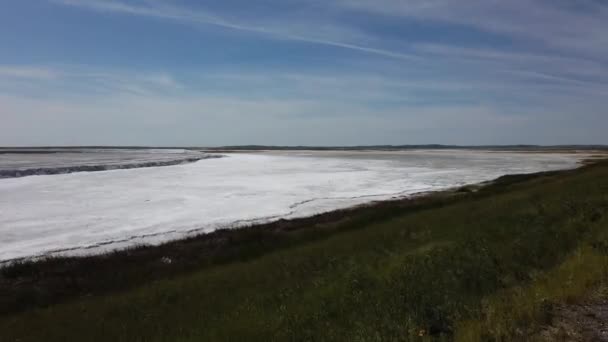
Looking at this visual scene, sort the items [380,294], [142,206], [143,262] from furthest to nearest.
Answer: [142,206]
[143,262]
[380,294]

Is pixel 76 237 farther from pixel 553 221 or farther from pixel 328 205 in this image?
pixel 553 221

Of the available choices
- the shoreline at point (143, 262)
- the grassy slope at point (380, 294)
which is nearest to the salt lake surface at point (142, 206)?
the shoreline at point (143, 262)

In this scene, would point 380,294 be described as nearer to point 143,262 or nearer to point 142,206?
point 143,262

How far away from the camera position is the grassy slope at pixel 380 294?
259 inches

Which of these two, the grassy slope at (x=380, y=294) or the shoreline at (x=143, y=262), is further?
the shoreline at (x=143, y=262)

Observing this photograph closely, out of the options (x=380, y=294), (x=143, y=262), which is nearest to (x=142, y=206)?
(x=143, y=262)

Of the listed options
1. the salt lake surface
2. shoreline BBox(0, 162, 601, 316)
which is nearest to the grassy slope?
shoreline BBox(0, 162, 601, 316)

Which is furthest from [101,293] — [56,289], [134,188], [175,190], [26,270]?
[134,188]

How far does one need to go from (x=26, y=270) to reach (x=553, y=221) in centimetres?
1687

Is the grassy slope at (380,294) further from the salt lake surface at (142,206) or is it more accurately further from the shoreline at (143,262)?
the salt lake surface at (142,206)

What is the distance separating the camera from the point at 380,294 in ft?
28.3

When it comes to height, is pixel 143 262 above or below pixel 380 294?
below

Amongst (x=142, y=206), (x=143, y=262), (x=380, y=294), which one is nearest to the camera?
(x=380, y=294)

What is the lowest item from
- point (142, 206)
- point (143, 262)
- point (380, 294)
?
point (143, 262)
